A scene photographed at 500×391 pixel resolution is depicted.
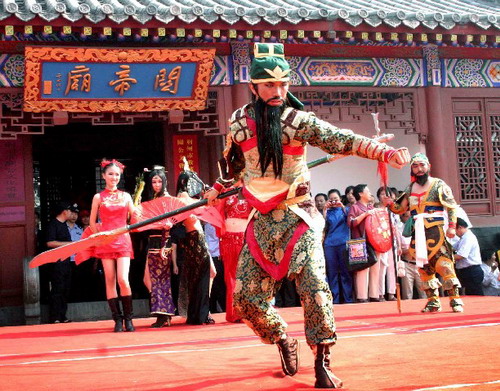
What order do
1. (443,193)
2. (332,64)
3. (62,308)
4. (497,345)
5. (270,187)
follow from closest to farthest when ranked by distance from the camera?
(270,187)
(497,345)
(443,193)
(62,308)
(332,64)

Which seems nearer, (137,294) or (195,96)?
(195,96)

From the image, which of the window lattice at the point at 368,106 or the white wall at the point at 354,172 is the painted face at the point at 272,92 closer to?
the window lattice at the point at 368,106

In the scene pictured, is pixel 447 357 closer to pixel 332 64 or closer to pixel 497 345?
pixel 497 345

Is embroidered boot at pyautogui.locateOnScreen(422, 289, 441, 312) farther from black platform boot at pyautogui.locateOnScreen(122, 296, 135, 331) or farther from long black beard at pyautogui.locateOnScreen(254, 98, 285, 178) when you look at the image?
long black beard at pyautogui.locateOnScreen(254, 98, 285, 178)

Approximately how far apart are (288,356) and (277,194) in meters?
0.90

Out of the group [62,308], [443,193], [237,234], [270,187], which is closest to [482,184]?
[443,193]

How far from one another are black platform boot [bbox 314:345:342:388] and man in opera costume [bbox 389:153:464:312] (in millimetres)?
4247

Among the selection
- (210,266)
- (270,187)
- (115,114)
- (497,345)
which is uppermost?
(115,114)

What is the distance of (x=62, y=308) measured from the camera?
10.3 meters

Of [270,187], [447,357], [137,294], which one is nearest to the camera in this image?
[270,187]

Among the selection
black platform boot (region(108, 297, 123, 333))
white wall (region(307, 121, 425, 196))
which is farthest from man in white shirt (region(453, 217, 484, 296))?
black platform boot (region(108, 297, 123, 333))

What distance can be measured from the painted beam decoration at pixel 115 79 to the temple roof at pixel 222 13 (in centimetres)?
61

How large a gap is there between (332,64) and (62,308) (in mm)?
5013

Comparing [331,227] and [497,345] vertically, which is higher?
[331,227]
